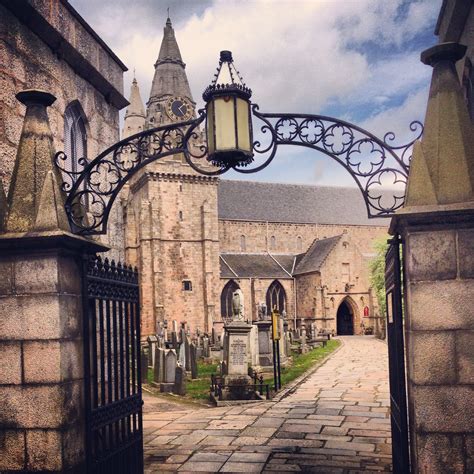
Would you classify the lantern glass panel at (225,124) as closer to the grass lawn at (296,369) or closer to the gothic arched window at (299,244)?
the grass lawn at (296,369)

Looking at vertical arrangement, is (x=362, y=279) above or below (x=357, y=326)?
above

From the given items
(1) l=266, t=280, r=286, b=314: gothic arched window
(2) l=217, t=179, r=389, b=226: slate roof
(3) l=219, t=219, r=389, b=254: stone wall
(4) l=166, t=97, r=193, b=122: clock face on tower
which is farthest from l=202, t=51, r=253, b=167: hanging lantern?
(2) l=217, t=179, r=389, b=226: slate roof

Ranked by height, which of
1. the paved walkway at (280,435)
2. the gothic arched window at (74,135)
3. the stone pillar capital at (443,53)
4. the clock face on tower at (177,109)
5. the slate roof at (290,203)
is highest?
the clock face on tower at (177,109)

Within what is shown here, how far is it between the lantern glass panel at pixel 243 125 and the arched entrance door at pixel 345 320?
41.7 meters

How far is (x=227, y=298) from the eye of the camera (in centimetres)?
4406

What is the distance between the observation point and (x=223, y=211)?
50344mm

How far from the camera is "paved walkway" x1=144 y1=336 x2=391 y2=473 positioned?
6.31 m

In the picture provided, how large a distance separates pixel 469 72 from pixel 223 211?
1741 inches

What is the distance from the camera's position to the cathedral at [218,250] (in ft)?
133

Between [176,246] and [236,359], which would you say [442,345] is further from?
[176,246]

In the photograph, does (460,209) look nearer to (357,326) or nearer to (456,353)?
(456,353)

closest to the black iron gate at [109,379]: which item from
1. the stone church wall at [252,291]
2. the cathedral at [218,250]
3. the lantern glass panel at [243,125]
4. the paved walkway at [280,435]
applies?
the paved walkway at [280,435]

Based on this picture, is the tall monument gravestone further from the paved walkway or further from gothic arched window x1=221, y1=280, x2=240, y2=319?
gothic arched window x1=221, y1=280, x2=240, y2=319

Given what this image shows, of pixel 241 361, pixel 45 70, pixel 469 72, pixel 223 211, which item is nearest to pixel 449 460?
pixel 469 72
